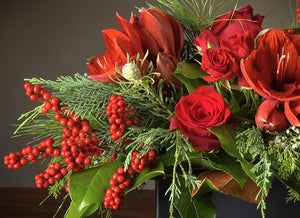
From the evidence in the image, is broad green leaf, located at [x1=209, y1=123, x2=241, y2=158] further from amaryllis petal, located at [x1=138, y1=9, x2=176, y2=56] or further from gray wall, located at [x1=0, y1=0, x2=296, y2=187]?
gray wall, located at [x1=0, y1=0, x2=296, y2=187]

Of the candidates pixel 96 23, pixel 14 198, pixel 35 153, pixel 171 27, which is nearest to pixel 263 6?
pixel 96 23

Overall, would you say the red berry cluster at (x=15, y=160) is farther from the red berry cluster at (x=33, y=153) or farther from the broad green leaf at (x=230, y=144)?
the broad green leaf at (x=230, y=144)

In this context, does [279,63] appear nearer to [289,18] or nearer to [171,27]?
[171,27]

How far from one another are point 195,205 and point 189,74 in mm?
124

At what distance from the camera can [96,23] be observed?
1928 millimetres

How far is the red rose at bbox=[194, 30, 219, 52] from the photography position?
448mm

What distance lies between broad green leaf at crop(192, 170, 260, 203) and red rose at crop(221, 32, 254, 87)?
0.29ft

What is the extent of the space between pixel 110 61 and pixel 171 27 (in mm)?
73

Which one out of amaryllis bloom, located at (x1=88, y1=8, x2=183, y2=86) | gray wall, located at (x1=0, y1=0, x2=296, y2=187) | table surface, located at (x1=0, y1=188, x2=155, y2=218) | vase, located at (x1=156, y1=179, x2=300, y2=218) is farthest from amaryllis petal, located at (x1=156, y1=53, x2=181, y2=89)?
gray wall, located at (x1=0, y1=0, x2=296, y2=187)

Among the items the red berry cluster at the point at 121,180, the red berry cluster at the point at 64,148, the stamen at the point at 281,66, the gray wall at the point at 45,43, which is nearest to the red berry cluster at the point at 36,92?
the red berry cluster at the point at 64,148

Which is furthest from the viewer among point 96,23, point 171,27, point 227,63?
point 96,23

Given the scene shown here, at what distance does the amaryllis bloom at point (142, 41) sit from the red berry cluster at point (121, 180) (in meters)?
0.08

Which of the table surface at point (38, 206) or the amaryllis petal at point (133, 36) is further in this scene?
the table surface at point (38, 206)

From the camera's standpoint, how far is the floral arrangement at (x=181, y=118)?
394mm
